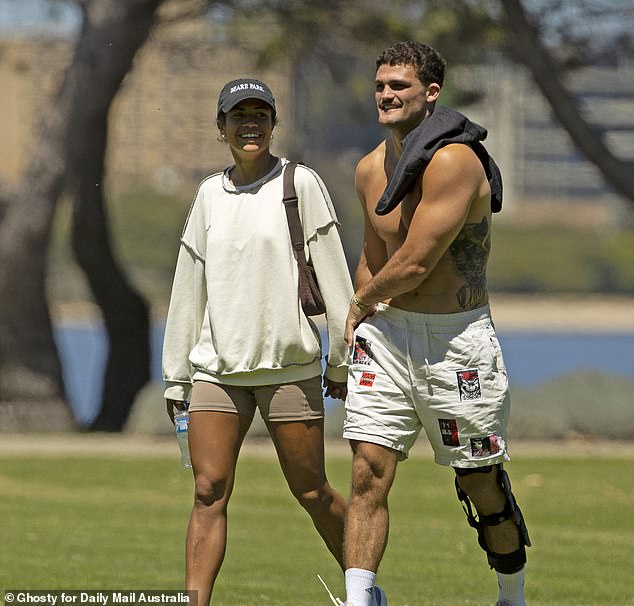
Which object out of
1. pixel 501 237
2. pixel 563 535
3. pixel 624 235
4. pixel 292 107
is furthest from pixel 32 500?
pixel 624 235

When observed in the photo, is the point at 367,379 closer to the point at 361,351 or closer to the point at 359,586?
the point at 361,351

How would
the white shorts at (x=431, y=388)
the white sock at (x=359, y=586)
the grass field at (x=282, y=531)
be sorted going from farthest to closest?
the grass field at (x=282, y=531) < the white shorts at (x=431, y=388) < the white sock at (x=359, y=586)

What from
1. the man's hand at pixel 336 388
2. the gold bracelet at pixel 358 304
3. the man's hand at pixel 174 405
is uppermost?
the gold bracelet at pixel 358 304

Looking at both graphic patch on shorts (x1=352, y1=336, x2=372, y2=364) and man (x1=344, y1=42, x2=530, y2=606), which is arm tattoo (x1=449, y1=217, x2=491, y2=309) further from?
graphic patch on shorts (x1=352, y1=336, x2=372, y2=364)

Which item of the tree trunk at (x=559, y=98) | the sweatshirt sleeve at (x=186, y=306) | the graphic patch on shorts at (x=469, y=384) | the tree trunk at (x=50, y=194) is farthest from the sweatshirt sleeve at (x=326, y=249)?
the tree trunk at (x=50, y=194)

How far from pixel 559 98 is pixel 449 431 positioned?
41.4 ft

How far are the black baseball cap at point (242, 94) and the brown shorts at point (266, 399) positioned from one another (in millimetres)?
1083

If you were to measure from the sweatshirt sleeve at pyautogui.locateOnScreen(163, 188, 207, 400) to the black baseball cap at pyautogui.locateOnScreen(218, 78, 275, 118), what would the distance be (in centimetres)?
37

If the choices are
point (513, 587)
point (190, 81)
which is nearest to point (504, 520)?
point (513, 587)

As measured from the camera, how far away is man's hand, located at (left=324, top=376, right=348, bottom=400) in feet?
21.2

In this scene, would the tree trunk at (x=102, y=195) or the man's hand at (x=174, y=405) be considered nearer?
the man's hand at (x=174, y=405)

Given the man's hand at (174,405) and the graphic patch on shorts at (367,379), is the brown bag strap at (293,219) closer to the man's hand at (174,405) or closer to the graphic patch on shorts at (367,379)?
the graphic patch on shorts at (367,379)

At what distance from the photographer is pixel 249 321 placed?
6152 millimetres

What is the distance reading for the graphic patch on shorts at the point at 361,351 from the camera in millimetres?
6156
